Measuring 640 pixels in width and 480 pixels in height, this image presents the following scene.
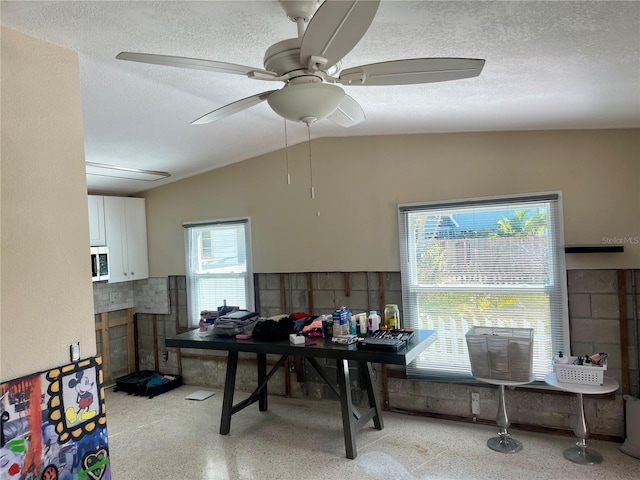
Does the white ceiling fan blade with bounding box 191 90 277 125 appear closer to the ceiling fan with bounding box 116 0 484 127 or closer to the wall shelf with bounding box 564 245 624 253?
the ceiling fan with bounding box 116 0 484 127

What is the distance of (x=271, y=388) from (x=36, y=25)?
3.92 m

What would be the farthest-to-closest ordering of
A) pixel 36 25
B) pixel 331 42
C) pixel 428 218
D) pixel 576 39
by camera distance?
pixel 428 218 → pixel 36 25 → pixel 576 39 → pixel 331 42

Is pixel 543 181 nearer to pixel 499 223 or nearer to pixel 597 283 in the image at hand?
pixel 499 223

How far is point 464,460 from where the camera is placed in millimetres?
3293

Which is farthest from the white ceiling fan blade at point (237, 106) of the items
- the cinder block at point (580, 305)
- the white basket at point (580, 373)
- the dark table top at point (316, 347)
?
the cinder block at point (580, 305)

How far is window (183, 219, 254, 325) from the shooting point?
5000 millimetres

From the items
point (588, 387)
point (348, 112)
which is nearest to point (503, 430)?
point (588, 387)

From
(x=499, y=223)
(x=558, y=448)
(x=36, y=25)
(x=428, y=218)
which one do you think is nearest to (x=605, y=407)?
(x=558, y=448)

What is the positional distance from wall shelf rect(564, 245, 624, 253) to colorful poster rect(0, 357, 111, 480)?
3379 millimetres

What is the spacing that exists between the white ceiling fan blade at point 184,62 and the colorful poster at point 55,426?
4.92ft

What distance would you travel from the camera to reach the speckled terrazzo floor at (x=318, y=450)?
A: 3154mm

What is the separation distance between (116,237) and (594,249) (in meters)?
4.89

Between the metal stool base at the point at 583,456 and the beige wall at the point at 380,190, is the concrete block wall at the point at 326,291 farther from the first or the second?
the metal stool base at the point at 583,456

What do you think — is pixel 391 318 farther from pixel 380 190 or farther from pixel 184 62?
pixel 184 62
